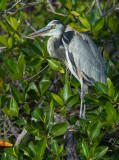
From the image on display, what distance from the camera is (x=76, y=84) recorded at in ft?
9.17

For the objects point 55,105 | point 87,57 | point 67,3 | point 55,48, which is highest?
point 67,3

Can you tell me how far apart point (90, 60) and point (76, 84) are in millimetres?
428

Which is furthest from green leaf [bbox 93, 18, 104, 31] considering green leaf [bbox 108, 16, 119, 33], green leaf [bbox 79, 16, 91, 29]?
green leaf [bbox 108, 16, 119, 33]

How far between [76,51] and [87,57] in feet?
0.55

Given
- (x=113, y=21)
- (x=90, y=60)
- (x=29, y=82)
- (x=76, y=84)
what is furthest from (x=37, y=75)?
(x=113, y=21)

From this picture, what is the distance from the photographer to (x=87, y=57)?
3068 millimetres

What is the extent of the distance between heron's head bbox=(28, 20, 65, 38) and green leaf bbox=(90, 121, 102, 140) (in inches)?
51.4

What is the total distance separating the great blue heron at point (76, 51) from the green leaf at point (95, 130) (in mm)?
932

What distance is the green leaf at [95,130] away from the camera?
188 cm

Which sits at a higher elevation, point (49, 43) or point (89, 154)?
point (49, 43)

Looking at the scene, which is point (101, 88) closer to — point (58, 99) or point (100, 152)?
point (58, 99)

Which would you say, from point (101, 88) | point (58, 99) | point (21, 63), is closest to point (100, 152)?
point (101, 88)

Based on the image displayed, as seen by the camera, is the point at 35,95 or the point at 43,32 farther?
the point at 43,32

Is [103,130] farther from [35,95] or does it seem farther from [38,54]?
[38,54]
